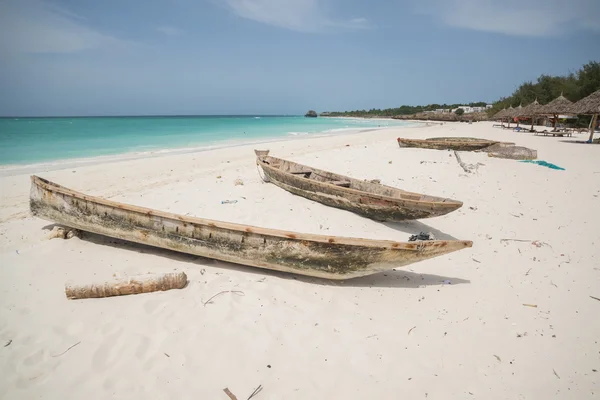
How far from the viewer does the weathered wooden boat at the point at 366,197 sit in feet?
15.1

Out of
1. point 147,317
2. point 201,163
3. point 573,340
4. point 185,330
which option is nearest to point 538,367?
point 573,340

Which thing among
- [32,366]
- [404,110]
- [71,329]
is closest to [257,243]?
[71,329]

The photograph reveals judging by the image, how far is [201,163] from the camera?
12.3 m

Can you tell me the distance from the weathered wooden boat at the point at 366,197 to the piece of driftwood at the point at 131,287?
3.22m

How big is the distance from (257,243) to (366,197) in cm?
250

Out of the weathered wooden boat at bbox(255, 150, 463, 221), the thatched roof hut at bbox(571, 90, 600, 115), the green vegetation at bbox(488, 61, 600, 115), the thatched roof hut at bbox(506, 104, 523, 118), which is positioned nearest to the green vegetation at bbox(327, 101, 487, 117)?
the green vegetation at bbox(488, 61, 600, 115)

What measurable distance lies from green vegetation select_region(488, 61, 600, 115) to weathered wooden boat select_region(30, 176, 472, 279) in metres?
30.8

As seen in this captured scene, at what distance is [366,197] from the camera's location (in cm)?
526

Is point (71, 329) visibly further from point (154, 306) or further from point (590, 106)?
point (590, 106)

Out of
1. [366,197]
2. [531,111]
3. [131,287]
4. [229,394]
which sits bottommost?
[229,394]

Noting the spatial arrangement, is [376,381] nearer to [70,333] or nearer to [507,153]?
[70,333]

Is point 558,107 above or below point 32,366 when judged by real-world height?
above

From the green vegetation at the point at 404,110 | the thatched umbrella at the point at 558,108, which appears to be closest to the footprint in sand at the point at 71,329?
the thatched umbrella at the point at 558,108

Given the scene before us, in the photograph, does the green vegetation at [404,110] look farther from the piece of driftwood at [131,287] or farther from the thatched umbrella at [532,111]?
the piece of driftwood at [131,287]
